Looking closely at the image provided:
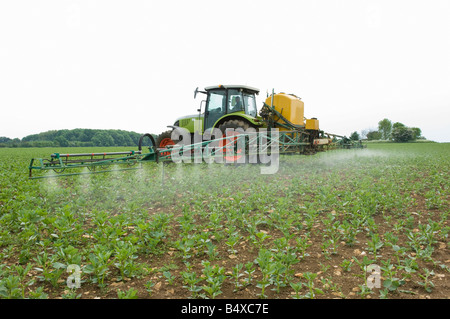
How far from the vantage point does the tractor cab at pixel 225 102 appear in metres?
10.7

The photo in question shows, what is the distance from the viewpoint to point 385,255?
3447mm

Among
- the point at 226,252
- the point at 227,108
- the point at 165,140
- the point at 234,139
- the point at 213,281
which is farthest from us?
the point at 165,140

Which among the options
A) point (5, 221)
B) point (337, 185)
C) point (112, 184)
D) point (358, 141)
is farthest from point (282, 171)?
point (358, 141)

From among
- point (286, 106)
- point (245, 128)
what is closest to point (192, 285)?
point (245, 128)

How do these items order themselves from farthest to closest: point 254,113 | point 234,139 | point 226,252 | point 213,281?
point 254,113 → point 234,139 → point 226,252 → point 213,281

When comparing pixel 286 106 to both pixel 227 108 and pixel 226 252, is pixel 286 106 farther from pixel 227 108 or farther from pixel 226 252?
pixel 226 252

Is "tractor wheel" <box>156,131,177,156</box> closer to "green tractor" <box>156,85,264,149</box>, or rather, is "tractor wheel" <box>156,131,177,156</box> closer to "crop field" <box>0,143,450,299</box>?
"green tractor" <box>156,85,264,149</box>

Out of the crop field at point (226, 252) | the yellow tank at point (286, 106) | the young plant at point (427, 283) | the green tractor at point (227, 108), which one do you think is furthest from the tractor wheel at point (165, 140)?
the young plant at point (427, 283)

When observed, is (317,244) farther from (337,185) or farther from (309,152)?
(309,152)

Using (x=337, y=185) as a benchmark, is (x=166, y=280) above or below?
below

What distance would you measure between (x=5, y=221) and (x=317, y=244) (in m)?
4.77

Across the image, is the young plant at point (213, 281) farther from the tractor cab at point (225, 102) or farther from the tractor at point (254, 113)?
the tractor cab at point (225, 102)

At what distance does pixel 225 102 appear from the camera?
10.7 m

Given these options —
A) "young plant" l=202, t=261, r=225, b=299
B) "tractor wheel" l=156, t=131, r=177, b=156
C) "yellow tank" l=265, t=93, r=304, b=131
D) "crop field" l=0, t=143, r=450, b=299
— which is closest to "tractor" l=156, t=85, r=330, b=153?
"yellow tank" l=265, t=93, r=304, b=131
